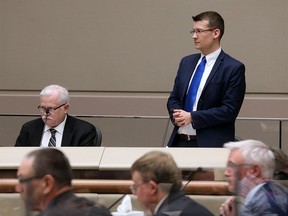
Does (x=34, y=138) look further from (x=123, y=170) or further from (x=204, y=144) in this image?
(x=123, y=170)

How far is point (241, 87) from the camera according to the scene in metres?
7.03

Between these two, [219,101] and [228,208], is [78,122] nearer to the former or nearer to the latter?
[219,101]

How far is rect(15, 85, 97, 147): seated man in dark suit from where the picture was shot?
23.6 ft

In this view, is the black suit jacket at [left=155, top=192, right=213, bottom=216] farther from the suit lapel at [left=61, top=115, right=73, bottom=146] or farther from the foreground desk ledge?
the suit lapel at [left=61, top=115, right=73, bottom=146]

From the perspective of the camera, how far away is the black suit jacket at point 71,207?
161 inches

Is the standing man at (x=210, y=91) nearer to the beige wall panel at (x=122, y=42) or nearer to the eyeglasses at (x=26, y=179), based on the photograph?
the eyeglasses at (x=26, y=179)

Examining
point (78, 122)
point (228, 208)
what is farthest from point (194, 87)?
point (228, 208)

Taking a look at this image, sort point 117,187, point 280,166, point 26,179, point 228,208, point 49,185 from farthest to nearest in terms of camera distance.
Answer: point 117,187
point 280,166
point 228,208
point 26,179
point 49,185

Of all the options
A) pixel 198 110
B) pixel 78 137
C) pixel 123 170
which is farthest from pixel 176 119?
pixel 123 170

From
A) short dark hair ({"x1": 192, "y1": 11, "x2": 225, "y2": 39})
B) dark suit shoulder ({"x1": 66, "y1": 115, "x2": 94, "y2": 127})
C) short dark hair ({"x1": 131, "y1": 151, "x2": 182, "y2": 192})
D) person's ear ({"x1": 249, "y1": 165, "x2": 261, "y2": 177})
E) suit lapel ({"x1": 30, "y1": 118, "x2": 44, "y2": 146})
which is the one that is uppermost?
short dark hair ({"x1": 192, "y1": 11, "x2": 225, "y2": 39})

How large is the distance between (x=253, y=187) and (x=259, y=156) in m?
0.25

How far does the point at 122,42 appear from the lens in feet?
35.9

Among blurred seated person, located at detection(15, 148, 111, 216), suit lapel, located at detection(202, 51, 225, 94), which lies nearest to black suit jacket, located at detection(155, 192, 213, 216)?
blurred seated person, located at detection(15, 148, 111, 216)

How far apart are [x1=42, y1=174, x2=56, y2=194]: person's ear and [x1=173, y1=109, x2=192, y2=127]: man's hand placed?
279 cm
